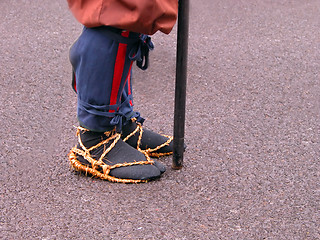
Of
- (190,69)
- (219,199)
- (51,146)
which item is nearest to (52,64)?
(190,69)

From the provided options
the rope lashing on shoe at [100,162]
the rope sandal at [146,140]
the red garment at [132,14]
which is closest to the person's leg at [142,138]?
the rope sandal at [146,140]

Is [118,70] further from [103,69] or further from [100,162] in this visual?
[100,162]

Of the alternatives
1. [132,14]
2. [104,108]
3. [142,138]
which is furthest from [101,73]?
[142,138]

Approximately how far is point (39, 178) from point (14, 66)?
1396 mm

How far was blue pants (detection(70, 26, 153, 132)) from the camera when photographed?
6.66 feet

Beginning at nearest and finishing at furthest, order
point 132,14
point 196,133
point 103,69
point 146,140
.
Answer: point 132,14 < point 103,69 < point 146,140 < point 196,133

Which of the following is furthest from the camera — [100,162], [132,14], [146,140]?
[146,140]

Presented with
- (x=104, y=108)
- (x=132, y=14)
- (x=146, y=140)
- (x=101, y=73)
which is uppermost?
(x=132, y=14)

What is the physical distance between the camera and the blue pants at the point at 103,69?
6.66ft

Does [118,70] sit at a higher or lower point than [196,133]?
higher

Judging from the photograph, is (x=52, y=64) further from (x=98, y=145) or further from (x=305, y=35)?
(x=305, y=35)

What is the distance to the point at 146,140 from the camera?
2.39 meters

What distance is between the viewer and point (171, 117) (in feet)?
9.29

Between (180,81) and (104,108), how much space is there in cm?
31
